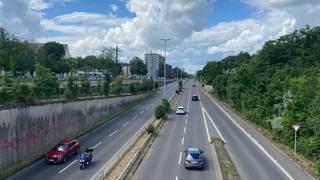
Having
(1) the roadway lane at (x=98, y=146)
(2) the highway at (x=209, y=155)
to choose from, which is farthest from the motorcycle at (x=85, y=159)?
(2) the highway at (x=209, y=155)

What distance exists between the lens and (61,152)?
3412cm

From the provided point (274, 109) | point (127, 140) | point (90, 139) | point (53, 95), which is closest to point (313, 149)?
point (274, 109)

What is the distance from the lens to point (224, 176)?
28.7m

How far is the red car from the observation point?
33469 mm

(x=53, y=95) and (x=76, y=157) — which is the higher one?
(x=53, y=95)

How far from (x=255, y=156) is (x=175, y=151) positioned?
724cm

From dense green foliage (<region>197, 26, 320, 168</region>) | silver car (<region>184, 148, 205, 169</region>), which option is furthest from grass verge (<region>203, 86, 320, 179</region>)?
silver car (<region>184, 148, 205, 169</region>)

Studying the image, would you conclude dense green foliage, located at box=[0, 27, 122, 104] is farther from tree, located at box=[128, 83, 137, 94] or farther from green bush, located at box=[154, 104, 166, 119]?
green bush, located at box=[154, 104, 166, 119]

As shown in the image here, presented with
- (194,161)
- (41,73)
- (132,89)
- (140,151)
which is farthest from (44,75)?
(132,89)

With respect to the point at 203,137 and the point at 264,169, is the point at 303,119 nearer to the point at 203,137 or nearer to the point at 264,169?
the point at 264,169

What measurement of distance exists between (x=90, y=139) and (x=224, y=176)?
821 inches

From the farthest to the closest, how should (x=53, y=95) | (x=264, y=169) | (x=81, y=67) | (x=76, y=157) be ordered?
1. (x=81, y=67)
2. (x=53, y=95)
3. (x=76, y=157)
4. (x=264, y=169)

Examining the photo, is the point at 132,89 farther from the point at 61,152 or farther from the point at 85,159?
the point at 85,159

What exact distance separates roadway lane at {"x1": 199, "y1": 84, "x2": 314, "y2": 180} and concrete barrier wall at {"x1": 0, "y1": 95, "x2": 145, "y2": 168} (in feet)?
56.2
